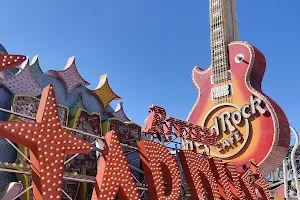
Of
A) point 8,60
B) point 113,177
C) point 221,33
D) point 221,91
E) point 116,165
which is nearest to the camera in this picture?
point 8,60

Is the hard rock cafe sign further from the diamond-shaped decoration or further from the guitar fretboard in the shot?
the diamond-shaped decoration

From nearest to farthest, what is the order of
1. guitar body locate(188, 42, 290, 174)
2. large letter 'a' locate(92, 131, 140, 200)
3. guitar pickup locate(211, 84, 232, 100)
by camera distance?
large letter 'a' locate(92, 131, 140, 200) → guitar body locate(188, 42, 290, 174) → guitar pickup locate(211, 84, 232, 100)

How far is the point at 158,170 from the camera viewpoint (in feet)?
38.4

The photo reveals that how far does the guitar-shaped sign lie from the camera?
57.5 feet

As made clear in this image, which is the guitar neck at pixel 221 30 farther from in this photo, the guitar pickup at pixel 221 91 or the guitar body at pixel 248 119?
the guitar pickup at pixel 221 91

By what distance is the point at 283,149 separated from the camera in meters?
17.7

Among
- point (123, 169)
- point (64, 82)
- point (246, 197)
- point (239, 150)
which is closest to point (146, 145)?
point (123, 169)

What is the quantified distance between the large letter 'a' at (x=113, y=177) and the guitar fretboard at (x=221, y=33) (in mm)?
10459

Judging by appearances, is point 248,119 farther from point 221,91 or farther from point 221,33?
point 221,33

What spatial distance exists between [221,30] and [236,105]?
173 inches

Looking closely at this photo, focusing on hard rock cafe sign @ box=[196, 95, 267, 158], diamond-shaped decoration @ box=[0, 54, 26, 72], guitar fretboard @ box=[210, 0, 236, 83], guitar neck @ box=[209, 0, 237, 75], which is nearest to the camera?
diamond-shaped decoration @ box=[0, 54, 26, 72]

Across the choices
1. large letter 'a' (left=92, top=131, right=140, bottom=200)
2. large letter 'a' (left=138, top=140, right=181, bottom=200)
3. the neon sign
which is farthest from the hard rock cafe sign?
large letter 'a' (left=92, top=131, right=140, bottom=200)

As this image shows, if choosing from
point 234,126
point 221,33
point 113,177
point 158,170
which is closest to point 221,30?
point 221,33

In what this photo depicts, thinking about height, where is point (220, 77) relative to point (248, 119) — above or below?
above
